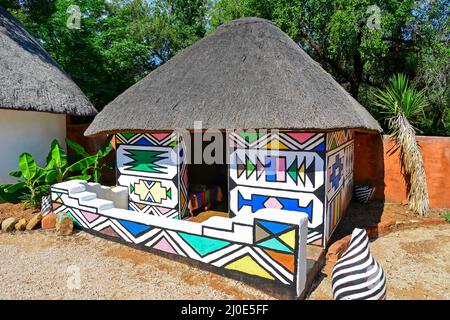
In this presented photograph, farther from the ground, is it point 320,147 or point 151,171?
point 320,147

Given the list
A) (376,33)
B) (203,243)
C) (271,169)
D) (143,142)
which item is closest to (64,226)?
(143,142)

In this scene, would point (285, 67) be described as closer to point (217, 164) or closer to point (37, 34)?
point (217, 164)

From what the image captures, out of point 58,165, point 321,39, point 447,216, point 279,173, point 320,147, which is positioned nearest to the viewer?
point 320,147

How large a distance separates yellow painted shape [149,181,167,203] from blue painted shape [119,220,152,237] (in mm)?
1154

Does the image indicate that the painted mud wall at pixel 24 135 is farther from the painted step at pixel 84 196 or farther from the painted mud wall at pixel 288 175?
the painted mud wall at pixel 288 175

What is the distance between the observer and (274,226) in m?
2.97

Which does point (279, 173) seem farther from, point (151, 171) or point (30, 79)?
point (30, 79)

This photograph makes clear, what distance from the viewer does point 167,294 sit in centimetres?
311

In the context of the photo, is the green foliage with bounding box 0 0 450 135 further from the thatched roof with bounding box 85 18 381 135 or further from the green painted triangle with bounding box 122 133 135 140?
the green painted triangle with bounding box 122 133 135 140

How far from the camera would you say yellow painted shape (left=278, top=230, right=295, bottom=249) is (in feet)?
9.50

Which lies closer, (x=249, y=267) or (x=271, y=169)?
(x=249, y=267)

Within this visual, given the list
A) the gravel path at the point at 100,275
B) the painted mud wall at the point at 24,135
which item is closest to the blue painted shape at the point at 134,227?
the gravel path at the point at 100,275

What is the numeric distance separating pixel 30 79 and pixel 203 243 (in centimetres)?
589

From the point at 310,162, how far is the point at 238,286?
195 cm
